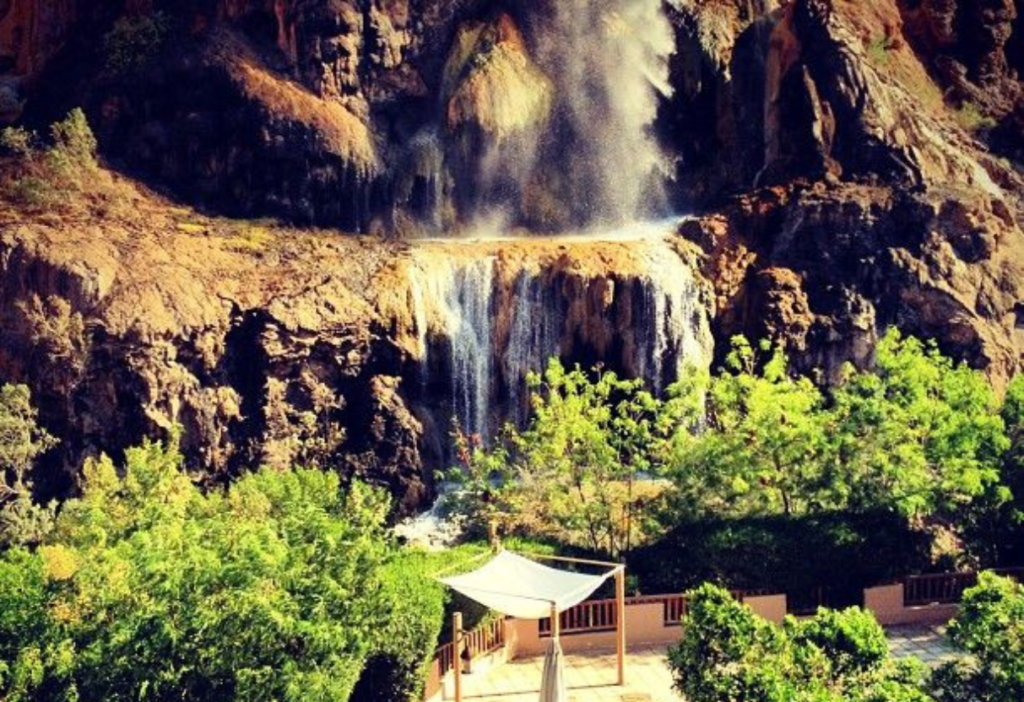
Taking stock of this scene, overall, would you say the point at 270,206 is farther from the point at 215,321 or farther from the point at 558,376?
the point at 558,376

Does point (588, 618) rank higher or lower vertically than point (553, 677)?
lower

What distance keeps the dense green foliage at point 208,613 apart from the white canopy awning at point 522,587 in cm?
112

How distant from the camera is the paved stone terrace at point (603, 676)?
810 inches

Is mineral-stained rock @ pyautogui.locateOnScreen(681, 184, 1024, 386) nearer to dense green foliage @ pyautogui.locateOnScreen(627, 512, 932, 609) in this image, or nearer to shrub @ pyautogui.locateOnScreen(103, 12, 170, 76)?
dense green foliage @ pyautogui.locateOnScreen(627, 512, 932, 609)

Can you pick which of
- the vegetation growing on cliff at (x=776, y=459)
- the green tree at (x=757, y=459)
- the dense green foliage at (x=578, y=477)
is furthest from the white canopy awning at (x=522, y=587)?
the green tree at (x=757, y=459)

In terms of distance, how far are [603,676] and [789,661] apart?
18.8 feet

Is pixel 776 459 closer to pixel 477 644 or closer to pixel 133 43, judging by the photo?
pixel 477 644

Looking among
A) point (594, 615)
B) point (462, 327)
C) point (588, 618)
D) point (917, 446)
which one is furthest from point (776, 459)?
point (462, 327)

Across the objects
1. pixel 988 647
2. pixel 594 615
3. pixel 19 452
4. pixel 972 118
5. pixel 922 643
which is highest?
pixel 972 118

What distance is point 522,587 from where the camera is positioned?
18.5 meters

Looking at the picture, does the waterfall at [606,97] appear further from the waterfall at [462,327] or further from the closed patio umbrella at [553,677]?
the closed patio umbrella at [553,677]

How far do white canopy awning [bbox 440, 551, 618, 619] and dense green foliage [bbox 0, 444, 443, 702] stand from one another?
1.12 meters

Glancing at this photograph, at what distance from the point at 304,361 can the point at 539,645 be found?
1139cm

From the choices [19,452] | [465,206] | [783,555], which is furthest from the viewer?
[465,206]
